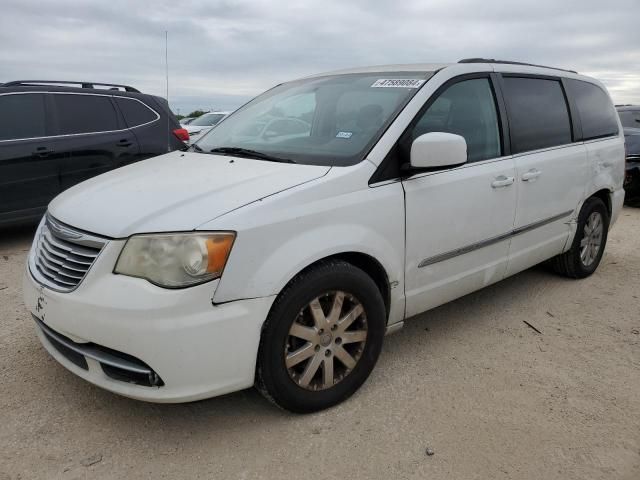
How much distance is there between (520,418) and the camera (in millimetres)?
2627

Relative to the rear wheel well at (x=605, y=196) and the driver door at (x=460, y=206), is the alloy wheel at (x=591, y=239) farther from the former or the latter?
the driver door at (x=460, y=206)

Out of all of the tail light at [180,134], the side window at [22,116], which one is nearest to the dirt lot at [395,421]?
the side window at [22,116]

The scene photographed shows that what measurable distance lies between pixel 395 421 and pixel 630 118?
30.6 feet

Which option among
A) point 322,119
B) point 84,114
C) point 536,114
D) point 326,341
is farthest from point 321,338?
point 84,114

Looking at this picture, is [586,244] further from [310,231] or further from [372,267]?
[310,231]

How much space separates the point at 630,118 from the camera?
9.75m

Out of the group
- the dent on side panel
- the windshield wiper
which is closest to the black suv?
the windshield wiper

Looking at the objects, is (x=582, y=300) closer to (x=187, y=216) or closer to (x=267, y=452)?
(x=267, y=452)

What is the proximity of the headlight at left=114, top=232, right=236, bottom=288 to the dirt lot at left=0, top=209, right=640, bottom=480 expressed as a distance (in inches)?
30.8

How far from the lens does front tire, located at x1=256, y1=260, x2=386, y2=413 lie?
2.38 meters

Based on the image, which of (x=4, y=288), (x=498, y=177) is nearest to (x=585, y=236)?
(x=498, y=177)

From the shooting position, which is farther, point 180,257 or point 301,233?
point 301,233

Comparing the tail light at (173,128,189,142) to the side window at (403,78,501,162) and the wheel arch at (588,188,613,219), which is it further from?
the wheel arch at (588,188,613,219)

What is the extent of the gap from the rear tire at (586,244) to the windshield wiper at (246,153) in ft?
8.88
